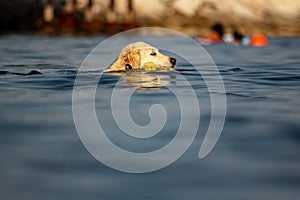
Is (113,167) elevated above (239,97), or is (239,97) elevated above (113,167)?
(239,97)

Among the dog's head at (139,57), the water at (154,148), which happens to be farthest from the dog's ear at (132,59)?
the water at (154,148)

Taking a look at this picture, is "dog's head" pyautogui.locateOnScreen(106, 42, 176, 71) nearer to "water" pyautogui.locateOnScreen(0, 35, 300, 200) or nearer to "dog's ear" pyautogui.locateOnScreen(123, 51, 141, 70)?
"dog's ear" pyautogui.locateOnScreen(123, 51, 141, 70)

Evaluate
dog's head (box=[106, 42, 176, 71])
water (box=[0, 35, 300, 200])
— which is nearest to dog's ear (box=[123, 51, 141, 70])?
dog's head (box=[106, 42, 176, 71])

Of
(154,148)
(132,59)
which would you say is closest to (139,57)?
(132,59)

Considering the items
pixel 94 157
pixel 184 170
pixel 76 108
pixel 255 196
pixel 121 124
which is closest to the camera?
pixel 255 196

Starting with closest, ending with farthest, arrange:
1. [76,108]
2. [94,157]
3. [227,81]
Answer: [94,157] → [76,108] → [227,81]

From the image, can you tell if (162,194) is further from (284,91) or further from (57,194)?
(284,91)

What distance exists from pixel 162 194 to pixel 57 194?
0.77 meters

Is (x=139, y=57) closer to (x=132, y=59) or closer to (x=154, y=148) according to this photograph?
(x=132, y=59)

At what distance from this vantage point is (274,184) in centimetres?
353

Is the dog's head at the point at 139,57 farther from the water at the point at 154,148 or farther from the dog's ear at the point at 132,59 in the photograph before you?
the water at the point at 154,148

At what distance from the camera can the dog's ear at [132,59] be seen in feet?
37.3

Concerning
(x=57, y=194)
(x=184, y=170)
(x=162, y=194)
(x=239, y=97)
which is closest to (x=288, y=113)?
(x=239, y=97)

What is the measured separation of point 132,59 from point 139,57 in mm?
191
